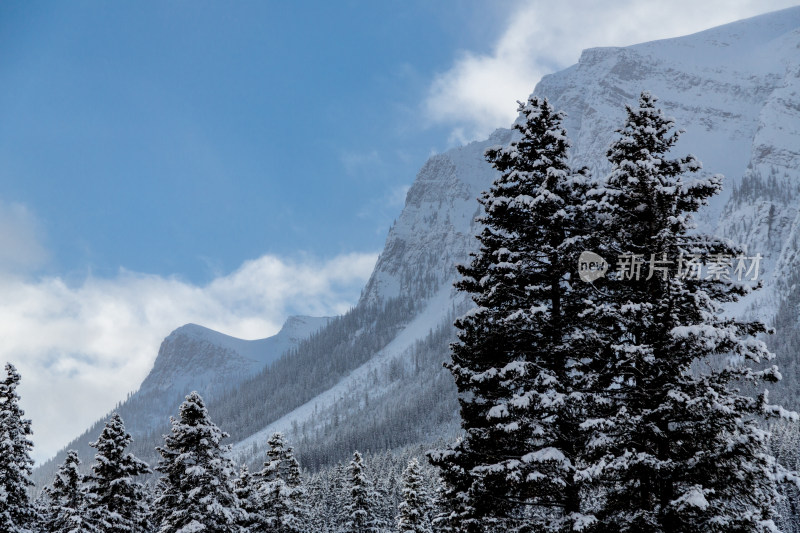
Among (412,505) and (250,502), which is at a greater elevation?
(250,502)

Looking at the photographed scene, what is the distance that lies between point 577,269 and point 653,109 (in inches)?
161

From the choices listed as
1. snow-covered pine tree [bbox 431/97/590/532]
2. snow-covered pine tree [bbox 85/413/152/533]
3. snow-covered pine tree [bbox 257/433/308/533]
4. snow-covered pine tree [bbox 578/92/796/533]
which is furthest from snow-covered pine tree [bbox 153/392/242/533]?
snow-covered pine tree [bbox 578/92/796/533]

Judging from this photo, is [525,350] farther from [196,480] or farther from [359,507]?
[359,507]

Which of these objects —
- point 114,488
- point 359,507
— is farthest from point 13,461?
point 359,507

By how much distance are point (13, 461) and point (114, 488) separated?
586cm

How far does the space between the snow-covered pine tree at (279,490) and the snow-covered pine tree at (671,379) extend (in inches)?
1063

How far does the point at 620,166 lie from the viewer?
12.5 metres

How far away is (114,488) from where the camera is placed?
91.2 ft

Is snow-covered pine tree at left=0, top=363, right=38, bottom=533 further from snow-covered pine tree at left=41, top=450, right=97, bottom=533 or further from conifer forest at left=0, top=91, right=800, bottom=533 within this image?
conifer forest at left=0, top=91, right=800, bottom=533

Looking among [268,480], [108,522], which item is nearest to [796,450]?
[268,480]

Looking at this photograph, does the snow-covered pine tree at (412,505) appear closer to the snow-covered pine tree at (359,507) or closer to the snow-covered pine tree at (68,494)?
the snow-covered pine tree at (359,507)

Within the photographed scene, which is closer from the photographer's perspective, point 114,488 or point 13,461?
point 13,461

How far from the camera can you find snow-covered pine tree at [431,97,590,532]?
11648 millimetres

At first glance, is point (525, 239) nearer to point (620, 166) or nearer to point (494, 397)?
point (620, 166)
